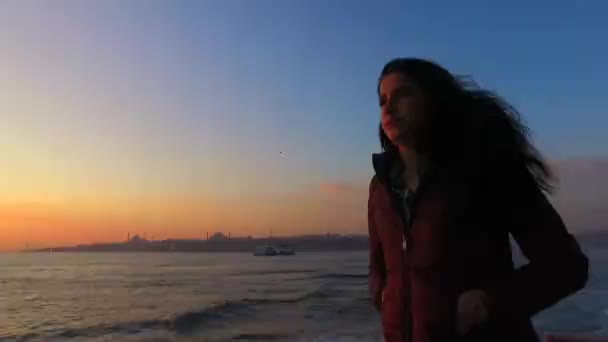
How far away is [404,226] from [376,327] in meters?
12.9

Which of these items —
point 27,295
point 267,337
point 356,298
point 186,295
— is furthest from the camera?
point 27,295

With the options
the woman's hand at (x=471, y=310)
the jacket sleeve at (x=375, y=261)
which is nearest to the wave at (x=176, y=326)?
the jacket sleeve at (x=375, y=261)

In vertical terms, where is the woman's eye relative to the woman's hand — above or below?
above

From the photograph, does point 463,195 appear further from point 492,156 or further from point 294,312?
point 294,312

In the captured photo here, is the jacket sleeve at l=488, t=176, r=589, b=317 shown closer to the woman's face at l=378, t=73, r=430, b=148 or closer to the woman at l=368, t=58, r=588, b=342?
the woman at l=368, t=58, r=588, b=342

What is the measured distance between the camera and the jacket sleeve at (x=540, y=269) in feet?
3.73

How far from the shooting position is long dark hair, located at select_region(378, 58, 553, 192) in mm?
1239

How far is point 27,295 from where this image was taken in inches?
1273

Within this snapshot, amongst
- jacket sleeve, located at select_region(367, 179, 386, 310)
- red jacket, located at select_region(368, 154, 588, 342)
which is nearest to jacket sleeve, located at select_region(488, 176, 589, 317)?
red jacket, located at select_region(368, 154, 588, 342)

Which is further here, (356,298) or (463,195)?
(356,298)

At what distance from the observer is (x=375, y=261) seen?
150cm

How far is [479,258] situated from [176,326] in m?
16.7

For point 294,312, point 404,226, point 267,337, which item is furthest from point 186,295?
point 404,226

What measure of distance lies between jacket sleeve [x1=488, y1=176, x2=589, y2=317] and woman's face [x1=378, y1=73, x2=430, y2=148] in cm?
29
